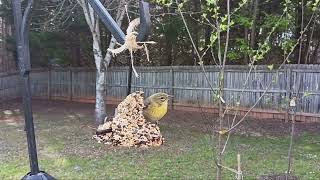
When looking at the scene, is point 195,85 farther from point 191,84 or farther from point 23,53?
point 23,53

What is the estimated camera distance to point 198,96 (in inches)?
512

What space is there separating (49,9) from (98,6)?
11071 millimetres

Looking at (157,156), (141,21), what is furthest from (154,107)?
(141,21)

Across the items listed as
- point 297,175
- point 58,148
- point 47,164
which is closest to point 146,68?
point 58,148

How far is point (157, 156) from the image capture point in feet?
23.7

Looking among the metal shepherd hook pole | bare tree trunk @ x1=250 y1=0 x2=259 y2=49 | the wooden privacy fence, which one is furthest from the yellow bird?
the metal shepherd hook pole

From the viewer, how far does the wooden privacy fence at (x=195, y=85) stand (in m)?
10.9

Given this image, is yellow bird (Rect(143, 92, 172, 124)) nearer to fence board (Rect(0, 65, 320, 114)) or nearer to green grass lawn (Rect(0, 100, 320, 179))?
green grass lawn (Rect(0, 100, 320, 179))

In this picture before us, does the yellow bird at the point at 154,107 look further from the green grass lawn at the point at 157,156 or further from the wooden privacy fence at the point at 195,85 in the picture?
the wooden privacy fence at the point at 195,85

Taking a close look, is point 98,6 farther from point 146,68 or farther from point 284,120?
point 146,68

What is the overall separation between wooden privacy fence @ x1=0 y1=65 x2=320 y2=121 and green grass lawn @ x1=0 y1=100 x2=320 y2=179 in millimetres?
994

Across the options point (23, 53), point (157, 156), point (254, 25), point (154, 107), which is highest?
point (254, 25)

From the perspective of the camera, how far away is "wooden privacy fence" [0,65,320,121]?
10930mm

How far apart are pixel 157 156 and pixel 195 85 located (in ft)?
20.3
